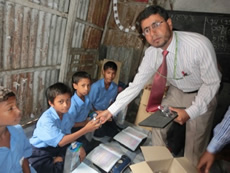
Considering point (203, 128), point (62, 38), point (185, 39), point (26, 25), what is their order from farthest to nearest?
point (62, 38), point (26, 25), point (203, 128), point (185, 39)

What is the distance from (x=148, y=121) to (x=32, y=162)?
1138 millimetres

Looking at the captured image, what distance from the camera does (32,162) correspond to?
1499 mm

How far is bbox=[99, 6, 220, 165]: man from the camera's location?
142cm

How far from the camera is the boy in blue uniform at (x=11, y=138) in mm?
1058

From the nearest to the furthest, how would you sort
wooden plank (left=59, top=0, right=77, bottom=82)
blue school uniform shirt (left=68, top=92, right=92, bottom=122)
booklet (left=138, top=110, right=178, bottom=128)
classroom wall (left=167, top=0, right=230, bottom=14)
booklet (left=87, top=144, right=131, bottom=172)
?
booklet (left=138, top=110, right=178, bottom=128)
booklet (left=87, top=144, right=131, bottom=172)
blue school uniform shirt (left=68, top=92, right=92, bottom=122)
wooden plank (left=59, top=0, right=77, bottom=82)
classroom wall (left=167, top=0, right=230, bottom=14)

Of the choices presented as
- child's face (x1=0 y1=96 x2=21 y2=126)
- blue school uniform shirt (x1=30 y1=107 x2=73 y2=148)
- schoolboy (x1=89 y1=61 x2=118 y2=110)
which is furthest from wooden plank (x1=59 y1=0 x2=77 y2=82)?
child's face (x1=0 y1=96 x2=21 y2=126)

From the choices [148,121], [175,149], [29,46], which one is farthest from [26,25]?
[175,149]

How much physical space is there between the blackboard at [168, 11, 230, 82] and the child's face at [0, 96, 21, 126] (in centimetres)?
301

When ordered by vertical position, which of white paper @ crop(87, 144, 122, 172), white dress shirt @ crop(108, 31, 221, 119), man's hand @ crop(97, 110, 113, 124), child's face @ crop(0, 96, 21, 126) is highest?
white dress shirt @ crop(108, 31, 221, 119)

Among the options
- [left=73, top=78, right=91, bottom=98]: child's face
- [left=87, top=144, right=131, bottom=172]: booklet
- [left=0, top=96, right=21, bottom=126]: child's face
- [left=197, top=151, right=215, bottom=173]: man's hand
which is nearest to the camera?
[left=0, top=96, right=21, bottom=126]: child's face

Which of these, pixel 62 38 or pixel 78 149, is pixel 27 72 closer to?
pixel 62 38

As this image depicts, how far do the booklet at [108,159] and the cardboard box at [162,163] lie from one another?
316 millimetres

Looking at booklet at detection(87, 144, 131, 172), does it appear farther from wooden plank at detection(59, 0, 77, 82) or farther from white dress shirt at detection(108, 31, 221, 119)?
wooden plank at detection(59, 0, 77, 82)

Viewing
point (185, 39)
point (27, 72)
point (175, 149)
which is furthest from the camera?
point (175, 149)
